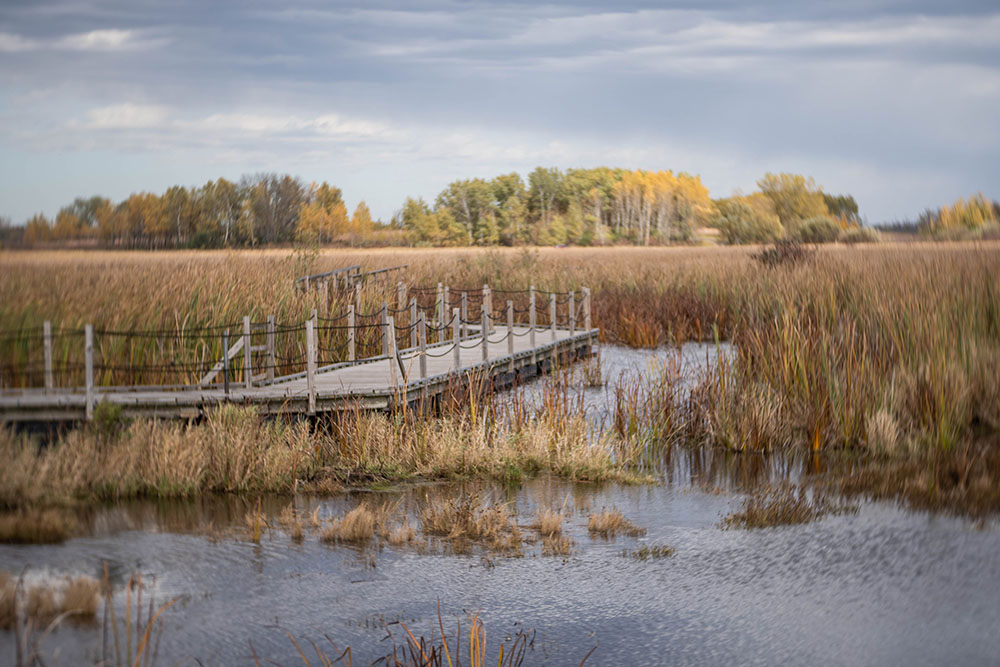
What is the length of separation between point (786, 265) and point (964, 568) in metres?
15.4

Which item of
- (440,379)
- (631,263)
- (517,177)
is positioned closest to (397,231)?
(631,263)

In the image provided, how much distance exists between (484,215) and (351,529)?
83.6 meters

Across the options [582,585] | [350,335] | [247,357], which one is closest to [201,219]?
[350,335]

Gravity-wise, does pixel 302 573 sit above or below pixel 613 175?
below

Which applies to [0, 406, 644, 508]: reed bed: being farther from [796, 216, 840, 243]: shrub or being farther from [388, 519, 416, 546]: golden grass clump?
[796, 216, 840, 243]: shrub

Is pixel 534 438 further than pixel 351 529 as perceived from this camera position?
Yes

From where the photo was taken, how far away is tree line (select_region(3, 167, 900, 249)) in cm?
1395

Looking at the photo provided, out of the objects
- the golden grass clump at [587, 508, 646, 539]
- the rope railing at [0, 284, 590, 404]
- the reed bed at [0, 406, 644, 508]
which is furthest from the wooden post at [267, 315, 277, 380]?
the golden grass clump at [587, 508, 646, 539]

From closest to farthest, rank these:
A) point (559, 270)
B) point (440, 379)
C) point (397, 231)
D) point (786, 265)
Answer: point (440, 379) < point (786, 265) < point (559, 270) < point (397, 231)

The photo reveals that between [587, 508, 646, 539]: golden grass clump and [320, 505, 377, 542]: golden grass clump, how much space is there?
1967mm

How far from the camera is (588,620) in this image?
7.25 m

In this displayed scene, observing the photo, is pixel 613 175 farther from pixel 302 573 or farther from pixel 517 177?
pixel 302 573

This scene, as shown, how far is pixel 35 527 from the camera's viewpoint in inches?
343

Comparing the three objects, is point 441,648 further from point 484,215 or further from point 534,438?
point 484,215
